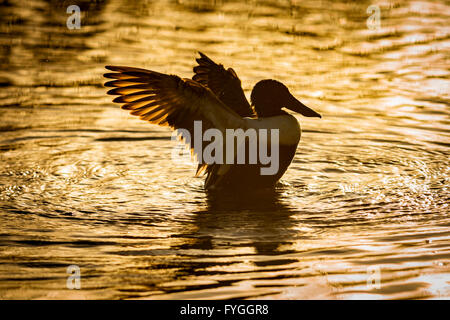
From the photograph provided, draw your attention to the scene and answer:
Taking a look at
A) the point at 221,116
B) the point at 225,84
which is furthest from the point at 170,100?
the point at 225,84

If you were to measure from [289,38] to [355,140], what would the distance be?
3852mm

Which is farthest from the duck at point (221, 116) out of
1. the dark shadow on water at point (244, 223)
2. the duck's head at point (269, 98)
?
the dark shadow on water at point (244, 223)

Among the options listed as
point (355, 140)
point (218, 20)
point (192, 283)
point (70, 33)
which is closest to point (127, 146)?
point (355, 140)

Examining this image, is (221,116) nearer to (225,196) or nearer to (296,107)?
(225,196)

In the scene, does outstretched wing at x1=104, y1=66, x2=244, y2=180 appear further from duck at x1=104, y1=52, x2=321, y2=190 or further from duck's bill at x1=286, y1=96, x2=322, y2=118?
duck's bill at x1=286, y1=96, x2=322, y2=118

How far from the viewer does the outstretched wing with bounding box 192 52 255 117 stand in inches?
292

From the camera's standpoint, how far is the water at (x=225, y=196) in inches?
202

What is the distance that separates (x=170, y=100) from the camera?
6.46m

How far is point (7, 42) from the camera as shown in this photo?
11.6 m

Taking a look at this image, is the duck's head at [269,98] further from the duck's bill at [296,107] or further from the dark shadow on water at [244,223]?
the dark shadow on water at [244,223]

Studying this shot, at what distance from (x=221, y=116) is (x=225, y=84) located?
1046mm

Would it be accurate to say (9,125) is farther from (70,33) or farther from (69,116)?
(70,33)

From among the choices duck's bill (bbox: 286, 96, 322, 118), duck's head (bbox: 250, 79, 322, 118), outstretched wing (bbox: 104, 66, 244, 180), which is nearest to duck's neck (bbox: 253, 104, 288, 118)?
duck's head (bbox: 250, 79, 322, 118)

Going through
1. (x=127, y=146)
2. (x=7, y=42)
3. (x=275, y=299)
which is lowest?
(x=275, y=299)
